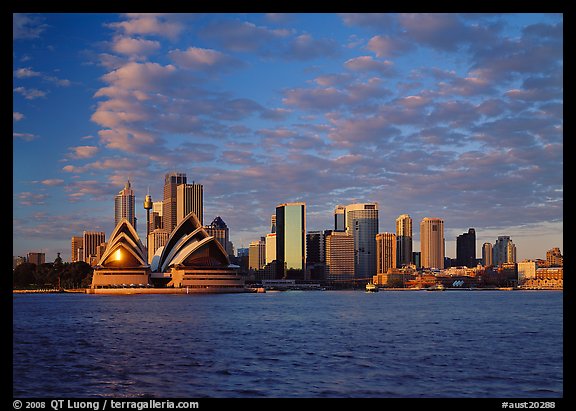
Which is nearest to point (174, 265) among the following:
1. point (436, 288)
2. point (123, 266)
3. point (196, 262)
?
point (196, 262)

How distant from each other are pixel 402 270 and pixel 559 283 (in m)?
37.8

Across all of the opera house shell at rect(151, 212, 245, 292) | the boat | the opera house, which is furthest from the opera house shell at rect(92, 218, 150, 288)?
the boat

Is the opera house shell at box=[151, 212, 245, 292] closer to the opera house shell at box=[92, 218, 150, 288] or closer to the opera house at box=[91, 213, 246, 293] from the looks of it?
the opera house at box=[91, 213, 246, 293]

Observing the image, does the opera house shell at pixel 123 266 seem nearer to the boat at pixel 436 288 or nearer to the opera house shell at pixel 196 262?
the opera house shell at pixel 196 262

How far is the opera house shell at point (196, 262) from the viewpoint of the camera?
94.8m

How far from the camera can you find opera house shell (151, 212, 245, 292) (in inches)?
3733

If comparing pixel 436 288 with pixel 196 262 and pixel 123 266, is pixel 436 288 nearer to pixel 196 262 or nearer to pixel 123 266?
pixel 196 262

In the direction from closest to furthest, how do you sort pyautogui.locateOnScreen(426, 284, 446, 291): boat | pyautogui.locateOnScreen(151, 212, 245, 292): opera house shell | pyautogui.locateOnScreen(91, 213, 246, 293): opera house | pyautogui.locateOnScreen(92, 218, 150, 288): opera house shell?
pyautogui.locateOnScreen(151, 212, 245, 292): opera house shell, pyautogui.locateOnScreen(91, 213, 246, 293): opera house, pyautogui.locateOnScreen(92, 218, 150, 288): opera house shell, pyautogui.locateOnScreen(426, 284, 446, 291): boat

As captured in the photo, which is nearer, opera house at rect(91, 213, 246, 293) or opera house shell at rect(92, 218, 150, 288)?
opera house at rect(91, 213, 246, 293)

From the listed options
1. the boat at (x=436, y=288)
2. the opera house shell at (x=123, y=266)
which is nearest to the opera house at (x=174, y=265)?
the opera house shell at (x=123, y=266)
